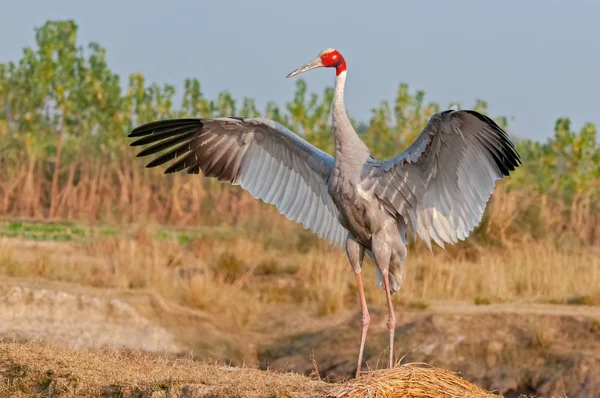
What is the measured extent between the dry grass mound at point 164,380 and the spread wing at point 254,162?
1712mm

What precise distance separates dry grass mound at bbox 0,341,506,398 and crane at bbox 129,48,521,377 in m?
1.01

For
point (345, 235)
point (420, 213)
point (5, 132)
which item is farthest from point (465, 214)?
point (5, 132)

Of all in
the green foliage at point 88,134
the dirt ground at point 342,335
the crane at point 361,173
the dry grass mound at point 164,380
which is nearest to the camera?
the dry grass mound at point 164,380

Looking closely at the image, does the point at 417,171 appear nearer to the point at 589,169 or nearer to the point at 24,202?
the point at 24,202

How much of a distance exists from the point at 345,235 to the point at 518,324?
213 inches

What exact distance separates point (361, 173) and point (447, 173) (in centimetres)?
75

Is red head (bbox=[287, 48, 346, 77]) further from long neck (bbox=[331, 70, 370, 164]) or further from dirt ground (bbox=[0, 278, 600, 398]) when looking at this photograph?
dirt ground (bbox=[0, 278, 600, 398])

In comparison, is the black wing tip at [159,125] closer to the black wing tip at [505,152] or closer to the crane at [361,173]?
the crane at [361,173]

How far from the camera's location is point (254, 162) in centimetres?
928

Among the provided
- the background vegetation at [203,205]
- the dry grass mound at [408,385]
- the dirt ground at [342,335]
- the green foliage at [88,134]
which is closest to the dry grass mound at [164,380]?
the dry grass mound at [408,385]

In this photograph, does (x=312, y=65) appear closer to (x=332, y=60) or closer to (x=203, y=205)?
(x=332, y=60)

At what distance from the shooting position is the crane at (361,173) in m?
8.02

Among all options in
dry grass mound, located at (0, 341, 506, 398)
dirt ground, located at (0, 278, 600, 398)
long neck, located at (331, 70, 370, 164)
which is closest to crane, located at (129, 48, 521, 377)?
long neck, located at (331, 70, 370, 164)

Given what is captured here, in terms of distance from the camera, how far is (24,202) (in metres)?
25.2
